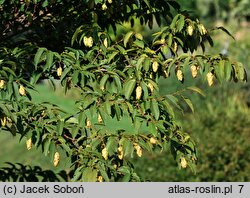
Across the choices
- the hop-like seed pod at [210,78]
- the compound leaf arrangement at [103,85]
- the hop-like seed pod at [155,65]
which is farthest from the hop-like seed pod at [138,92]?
the hop-like seed pod at [210,78]

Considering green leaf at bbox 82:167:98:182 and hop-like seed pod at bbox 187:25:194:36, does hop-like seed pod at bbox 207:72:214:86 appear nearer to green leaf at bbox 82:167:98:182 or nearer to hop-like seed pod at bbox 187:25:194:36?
hop-like seed pod at bbox 187:25:194:36

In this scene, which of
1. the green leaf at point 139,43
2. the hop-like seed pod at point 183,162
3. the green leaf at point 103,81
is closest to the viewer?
the green leaf at point 103,81

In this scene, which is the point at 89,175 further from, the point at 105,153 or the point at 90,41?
the point at 90,41

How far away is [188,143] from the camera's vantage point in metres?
4.91

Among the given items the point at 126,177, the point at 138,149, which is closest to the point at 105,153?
the point at 138,149

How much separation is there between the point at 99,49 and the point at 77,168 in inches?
36.4

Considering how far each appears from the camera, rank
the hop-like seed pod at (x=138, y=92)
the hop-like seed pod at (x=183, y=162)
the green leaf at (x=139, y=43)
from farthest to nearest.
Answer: the green leaf at (x=139, y=43)
the hop-like seed pod at (x=183, y=162)
the hop-like seed pod at (x=138, y=92)

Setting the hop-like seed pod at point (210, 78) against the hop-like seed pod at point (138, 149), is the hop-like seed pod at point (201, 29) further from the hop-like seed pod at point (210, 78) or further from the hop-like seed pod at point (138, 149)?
the hop-like seed pod at point (138, 149)

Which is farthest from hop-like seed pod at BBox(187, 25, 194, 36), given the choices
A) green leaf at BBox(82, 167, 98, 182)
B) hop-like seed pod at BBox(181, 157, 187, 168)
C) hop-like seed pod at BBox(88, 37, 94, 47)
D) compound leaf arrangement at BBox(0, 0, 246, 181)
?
green leaf at BBox(82, 167, 98, 182)

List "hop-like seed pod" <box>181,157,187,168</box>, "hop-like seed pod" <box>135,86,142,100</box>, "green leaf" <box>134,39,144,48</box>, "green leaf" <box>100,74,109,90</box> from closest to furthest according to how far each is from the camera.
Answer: "hop-like seed pod" <box>135,86,142,100</box> < "green leaf" <box>100,74,109,90</box> < "hop-like seed pod" <box>181,157,187,168</box> < "green leaf" <box>134,39,144,48</box>

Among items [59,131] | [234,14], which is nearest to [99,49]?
[59,131]

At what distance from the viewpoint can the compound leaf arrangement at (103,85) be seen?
180 inches

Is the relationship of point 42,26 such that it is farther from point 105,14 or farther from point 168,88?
point 168,88

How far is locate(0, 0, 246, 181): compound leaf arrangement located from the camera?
15.0ft
